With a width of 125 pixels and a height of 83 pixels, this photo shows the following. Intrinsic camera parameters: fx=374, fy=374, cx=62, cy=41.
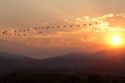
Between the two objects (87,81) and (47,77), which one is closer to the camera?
(87,81)

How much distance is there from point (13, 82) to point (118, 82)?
25.4m

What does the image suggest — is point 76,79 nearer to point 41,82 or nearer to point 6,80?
point 41,82

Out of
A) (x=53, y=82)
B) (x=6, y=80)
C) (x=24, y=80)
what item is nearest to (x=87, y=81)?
(x=53, y=82)

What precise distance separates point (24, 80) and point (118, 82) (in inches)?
881

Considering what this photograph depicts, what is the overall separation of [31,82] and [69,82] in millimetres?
9333

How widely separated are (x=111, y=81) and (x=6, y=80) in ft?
86.0

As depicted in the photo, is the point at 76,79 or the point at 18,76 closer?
the point at 76,79

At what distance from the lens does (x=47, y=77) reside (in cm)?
9169

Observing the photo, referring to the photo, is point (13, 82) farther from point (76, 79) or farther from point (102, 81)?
point (102, 81)

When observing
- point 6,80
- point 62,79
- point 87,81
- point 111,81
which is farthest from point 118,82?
point 6,80

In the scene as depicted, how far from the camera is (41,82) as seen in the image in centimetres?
8844

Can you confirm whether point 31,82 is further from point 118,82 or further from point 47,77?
point 118,82

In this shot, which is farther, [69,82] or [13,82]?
[13,82]

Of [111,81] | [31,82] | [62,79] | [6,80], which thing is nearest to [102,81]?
[111,81]
